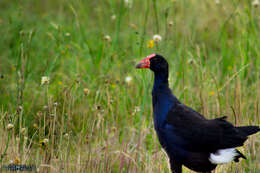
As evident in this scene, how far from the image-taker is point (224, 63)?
17.3 feet

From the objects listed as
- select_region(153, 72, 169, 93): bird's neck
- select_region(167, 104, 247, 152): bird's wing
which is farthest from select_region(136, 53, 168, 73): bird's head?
select_region(167, 104, 247, 152): bird's wing

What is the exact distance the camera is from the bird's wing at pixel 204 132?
3117mm

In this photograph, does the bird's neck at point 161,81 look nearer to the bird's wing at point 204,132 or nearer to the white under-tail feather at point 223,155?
the bird's wing at point 204,132

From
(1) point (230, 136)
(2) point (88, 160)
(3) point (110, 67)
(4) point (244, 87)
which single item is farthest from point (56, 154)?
(4) point (244, 87)

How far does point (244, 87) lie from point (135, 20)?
2937mm

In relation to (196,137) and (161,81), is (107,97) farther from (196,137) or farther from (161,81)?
(196,137)

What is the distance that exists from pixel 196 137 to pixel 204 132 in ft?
0.22

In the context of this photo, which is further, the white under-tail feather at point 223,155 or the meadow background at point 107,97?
the meadow background at point 107,97

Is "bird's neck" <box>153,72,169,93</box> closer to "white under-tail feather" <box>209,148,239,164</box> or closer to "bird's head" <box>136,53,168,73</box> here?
"bird's head" <box>136,53,168,73</box>

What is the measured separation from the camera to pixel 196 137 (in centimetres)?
316

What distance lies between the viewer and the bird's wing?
123 inches

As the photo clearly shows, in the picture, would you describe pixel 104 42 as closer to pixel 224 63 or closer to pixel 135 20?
pixel 224 63

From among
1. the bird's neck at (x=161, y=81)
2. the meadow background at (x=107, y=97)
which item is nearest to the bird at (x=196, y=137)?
the bird's neck at (x=161, y=81)

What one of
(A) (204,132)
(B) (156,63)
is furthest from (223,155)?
(B) (156,63)
